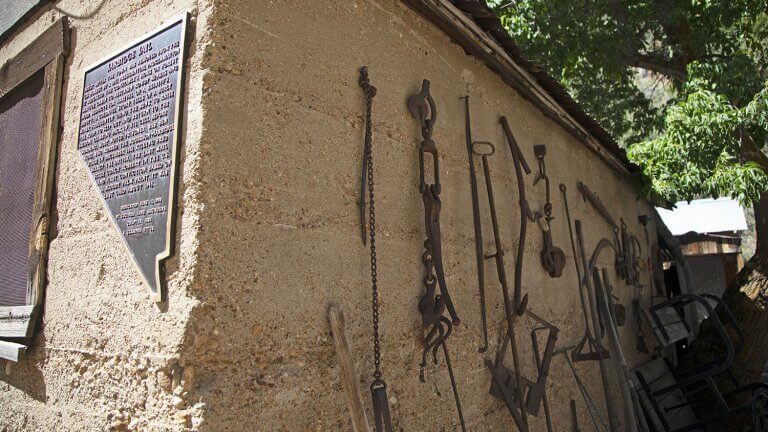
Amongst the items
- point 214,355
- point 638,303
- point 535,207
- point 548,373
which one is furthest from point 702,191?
point 214,355

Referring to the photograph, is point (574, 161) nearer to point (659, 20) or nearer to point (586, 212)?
point (586, 212)

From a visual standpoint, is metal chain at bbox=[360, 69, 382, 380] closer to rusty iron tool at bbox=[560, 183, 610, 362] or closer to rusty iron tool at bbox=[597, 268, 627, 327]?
rusty iron tool at bbox=[560, 183, 610, 362]

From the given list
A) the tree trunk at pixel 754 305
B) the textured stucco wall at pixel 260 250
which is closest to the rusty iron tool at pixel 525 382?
the textured stucco wall at pixel 260 250

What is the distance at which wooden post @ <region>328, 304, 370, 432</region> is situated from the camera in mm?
2424

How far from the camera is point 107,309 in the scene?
2.43 metres

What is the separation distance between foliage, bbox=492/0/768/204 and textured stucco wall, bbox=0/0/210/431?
19.6ft

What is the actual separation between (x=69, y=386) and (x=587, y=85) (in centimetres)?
983

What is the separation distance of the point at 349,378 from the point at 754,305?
22.8 ft

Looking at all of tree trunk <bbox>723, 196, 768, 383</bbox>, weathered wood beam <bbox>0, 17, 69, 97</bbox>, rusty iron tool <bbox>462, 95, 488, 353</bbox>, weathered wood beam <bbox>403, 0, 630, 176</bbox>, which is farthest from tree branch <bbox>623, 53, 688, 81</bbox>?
weathered wood beam <bbox>0, 17, 69, 97</bbox>

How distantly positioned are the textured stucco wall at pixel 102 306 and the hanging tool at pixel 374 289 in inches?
32.0

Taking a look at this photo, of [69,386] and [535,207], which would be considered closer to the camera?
[69,386]

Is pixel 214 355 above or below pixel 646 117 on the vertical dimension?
below

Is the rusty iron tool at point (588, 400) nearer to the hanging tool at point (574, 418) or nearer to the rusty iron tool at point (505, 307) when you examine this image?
the hanging tool at point (574, 418)

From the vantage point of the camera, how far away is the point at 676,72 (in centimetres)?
870
